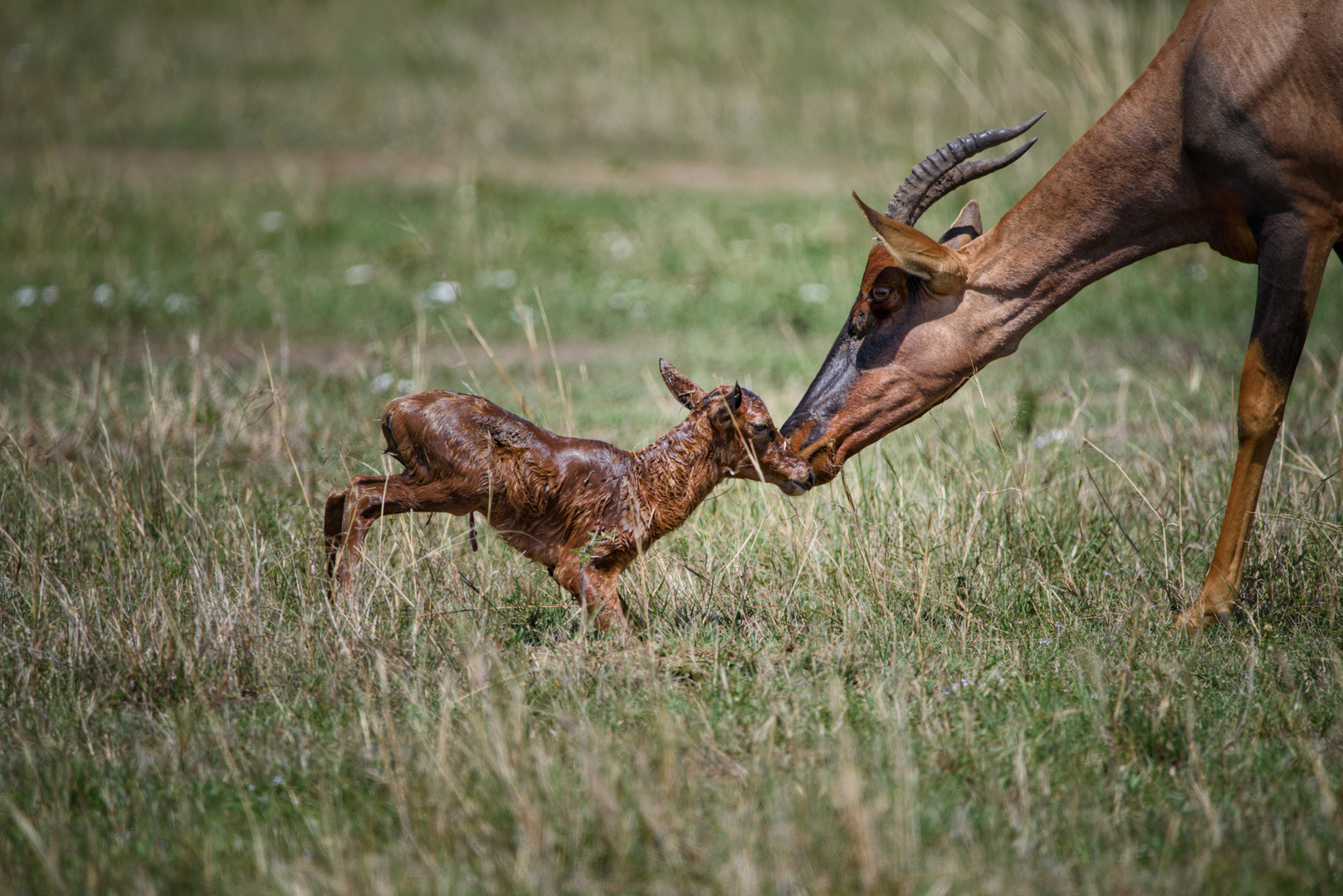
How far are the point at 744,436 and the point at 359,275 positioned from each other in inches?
275

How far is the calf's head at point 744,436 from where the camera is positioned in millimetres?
3725

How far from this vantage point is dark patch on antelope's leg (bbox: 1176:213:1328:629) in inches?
161

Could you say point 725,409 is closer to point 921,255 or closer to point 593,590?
point 593,590

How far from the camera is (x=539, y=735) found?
3252mm

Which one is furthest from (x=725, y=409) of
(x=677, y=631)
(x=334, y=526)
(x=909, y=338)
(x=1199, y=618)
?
(x=1199, y=618)

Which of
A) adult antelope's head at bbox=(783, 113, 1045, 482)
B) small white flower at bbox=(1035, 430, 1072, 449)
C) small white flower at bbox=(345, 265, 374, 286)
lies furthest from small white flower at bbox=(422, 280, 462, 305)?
adult antelope's head at bbox=(783, 113, 1045, 482)

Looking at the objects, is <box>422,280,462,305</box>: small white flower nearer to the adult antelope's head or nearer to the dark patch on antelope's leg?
the adult antelope's head

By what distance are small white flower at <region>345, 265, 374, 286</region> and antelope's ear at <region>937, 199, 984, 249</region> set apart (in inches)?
246

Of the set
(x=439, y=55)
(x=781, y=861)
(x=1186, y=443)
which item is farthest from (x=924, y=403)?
(x=439, y=55)

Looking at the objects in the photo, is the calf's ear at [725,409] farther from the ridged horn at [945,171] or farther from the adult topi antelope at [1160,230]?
the ridged horn at [945,171]

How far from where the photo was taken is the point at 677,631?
4000 mm

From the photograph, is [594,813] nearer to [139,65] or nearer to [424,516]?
[424,516]

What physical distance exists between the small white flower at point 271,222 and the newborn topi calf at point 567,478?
26.6ft

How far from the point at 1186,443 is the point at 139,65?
17702 millimetres
